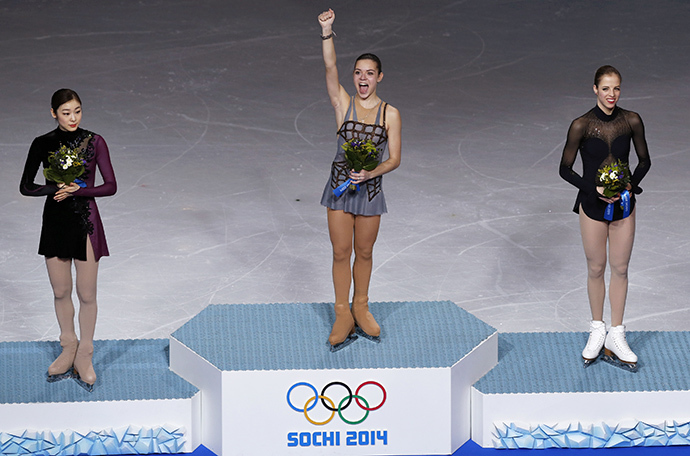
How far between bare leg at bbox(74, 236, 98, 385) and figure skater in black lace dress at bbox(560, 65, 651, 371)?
8.89 feet

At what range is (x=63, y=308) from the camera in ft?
21.6

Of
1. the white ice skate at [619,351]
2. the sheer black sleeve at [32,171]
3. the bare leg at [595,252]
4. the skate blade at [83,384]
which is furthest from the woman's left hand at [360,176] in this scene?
the skate blade at [83,384]

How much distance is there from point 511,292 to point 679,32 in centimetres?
826

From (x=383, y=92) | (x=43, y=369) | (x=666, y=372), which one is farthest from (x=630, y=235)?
(x=383, y=92)

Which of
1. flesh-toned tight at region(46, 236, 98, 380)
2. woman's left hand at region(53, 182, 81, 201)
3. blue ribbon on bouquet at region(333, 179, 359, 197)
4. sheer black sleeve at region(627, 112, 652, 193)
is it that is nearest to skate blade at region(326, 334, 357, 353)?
blue ribbon on bouquet at region(333, 179, 359, 197)

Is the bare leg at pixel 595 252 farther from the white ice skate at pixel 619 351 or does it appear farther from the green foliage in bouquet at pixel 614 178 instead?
the green foliage in bouquet at pixel 614 178

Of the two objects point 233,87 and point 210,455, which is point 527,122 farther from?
point 210,455

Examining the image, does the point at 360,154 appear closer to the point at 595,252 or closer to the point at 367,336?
the point at 367,336

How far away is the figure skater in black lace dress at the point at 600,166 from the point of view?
647 centimetres

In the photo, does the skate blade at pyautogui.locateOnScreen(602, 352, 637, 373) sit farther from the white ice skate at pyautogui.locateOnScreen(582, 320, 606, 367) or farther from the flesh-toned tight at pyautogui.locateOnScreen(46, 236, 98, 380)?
the flesh-toned tight at pyautogui.locateOnScreen(46, 236, 98, 380)

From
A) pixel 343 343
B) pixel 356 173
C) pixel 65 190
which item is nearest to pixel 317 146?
pixel 343 343

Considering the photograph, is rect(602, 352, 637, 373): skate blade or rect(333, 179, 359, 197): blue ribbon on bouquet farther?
rect(602, 352, 637, 373): skate blade

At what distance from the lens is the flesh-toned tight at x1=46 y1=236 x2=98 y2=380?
21.1 ft

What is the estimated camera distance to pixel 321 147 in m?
12.3
